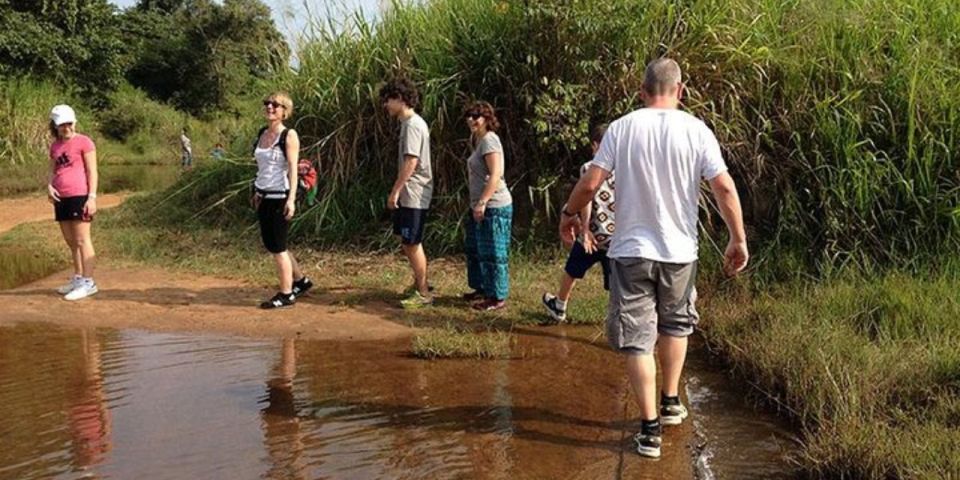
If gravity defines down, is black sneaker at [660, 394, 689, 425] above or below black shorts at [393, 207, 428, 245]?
below

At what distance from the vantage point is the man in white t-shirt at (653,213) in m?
3.49

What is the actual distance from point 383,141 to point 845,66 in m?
4.46

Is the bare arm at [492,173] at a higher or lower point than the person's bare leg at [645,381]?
higher

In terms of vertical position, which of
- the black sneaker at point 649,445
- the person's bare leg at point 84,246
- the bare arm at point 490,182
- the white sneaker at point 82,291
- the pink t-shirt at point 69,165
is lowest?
the black sneaker at point 649,445

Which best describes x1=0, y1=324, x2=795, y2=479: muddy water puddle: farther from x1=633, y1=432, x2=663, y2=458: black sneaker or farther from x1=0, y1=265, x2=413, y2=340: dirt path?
x1=0, y1=265, x2=413, y2=340: dirt path

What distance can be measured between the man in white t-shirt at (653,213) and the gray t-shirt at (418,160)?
9.50 ft

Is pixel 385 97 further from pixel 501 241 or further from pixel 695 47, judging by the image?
pixel 695 47

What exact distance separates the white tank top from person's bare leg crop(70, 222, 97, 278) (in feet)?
5.58

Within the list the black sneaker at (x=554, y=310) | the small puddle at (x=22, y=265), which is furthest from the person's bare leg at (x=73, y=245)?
the black sneaker at (x=554, y=310)

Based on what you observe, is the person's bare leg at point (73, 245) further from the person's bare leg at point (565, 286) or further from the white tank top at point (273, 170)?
the person's bare leg at point (565, 286)

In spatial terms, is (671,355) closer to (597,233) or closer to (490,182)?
(597,233)

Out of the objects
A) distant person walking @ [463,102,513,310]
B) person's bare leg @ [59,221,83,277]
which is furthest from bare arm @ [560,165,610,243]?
person's bare leg @ [59,221,83,277]

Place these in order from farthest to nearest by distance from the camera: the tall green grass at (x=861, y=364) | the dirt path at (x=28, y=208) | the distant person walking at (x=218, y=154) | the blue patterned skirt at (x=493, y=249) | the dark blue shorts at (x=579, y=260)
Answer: the dirt path at (x=28, y=208) < the distant person walking at (x=218, y=154) < the blue patterned skirt at (x=493, y=249) < the dark blue shorts at (x=579, y=260) < the tall green grass at (x=861, y=364)

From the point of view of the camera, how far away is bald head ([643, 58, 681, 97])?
352 cm
